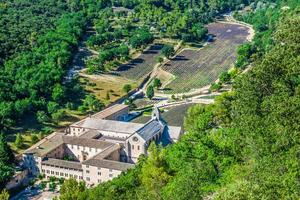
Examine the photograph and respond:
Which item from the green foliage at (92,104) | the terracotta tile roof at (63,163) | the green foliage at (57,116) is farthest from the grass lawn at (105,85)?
the terracotta tile roof at (63,163)

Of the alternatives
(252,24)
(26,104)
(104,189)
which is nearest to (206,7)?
(252,24)

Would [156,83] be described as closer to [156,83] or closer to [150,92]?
[156,83]

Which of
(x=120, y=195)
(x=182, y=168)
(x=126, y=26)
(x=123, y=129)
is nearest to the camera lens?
(x=182, y=168)

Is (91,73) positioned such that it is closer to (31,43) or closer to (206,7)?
(31,43)

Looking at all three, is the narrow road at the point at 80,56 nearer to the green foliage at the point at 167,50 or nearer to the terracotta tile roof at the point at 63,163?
the green foliage at the point at 167,50

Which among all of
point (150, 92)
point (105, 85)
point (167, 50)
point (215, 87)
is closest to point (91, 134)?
point (150, 92)

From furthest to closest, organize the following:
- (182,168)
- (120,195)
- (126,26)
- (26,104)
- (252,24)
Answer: (252,24), (126,26), (26,104), (120,195), (182,168)
